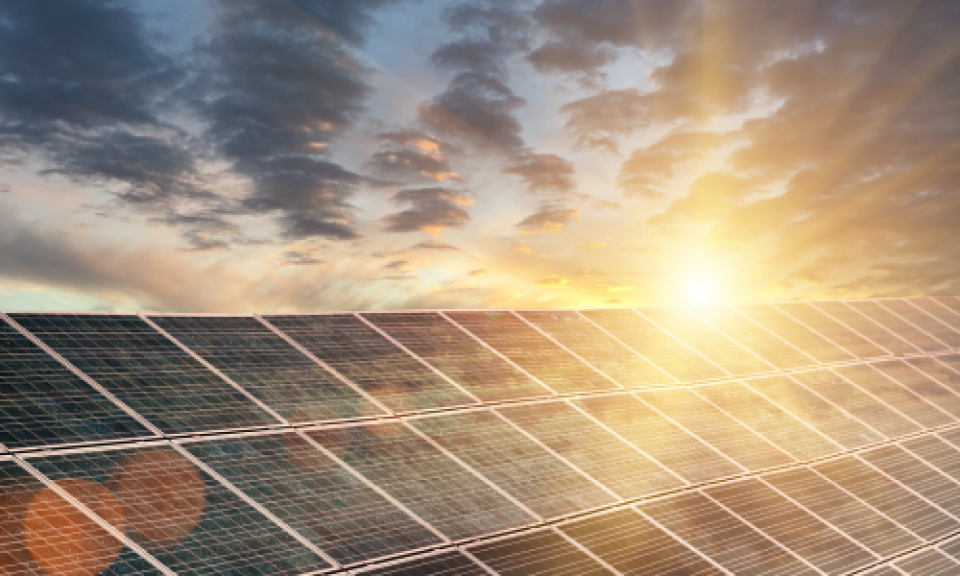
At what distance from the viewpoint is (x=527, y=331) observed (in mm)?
31500

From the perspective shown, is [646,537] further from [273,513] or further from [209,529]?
[209,529]

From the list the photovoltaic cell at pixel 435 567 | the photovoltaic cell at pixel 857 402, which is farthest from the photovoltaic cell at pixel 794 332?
the photovoltaic cell at pixel 435 567

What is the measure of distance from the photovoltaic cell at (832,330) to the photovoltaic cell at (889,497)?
543 inches

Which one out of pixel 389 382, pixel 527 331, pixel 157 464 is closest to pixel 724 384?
pixel 527 331

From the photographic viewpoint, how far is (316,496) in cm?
1762

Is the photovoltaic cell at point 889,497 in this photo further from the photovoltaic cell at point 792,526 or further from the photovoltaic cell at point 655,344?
the photovoltaic cell at point 655,344

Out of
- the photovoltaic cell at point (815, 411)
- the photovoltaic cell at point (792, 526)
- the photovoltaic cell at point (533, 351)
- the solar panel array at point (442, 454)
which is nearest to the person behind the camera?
the solar panel array at point (442, 454)

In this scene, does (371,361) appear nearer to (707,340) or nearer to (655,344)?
(655,344)

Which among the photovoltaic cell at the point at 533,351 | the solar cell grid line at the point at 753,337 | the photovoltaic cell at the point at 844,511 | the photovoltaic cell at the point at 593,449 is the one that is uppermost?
the solar cell grid line at the point at 753,337

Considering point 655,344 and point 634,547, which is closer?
point 634,547

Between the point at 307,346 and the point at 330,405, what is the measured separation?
12.5 feet

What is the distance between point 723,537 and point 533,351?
1140cm

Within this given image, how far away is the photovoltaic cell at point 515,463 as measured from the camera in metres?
20.4

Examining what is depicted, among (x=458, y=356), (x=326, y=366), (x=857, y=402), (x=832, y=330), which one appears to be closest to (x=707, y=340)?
(x=857, y=402)
